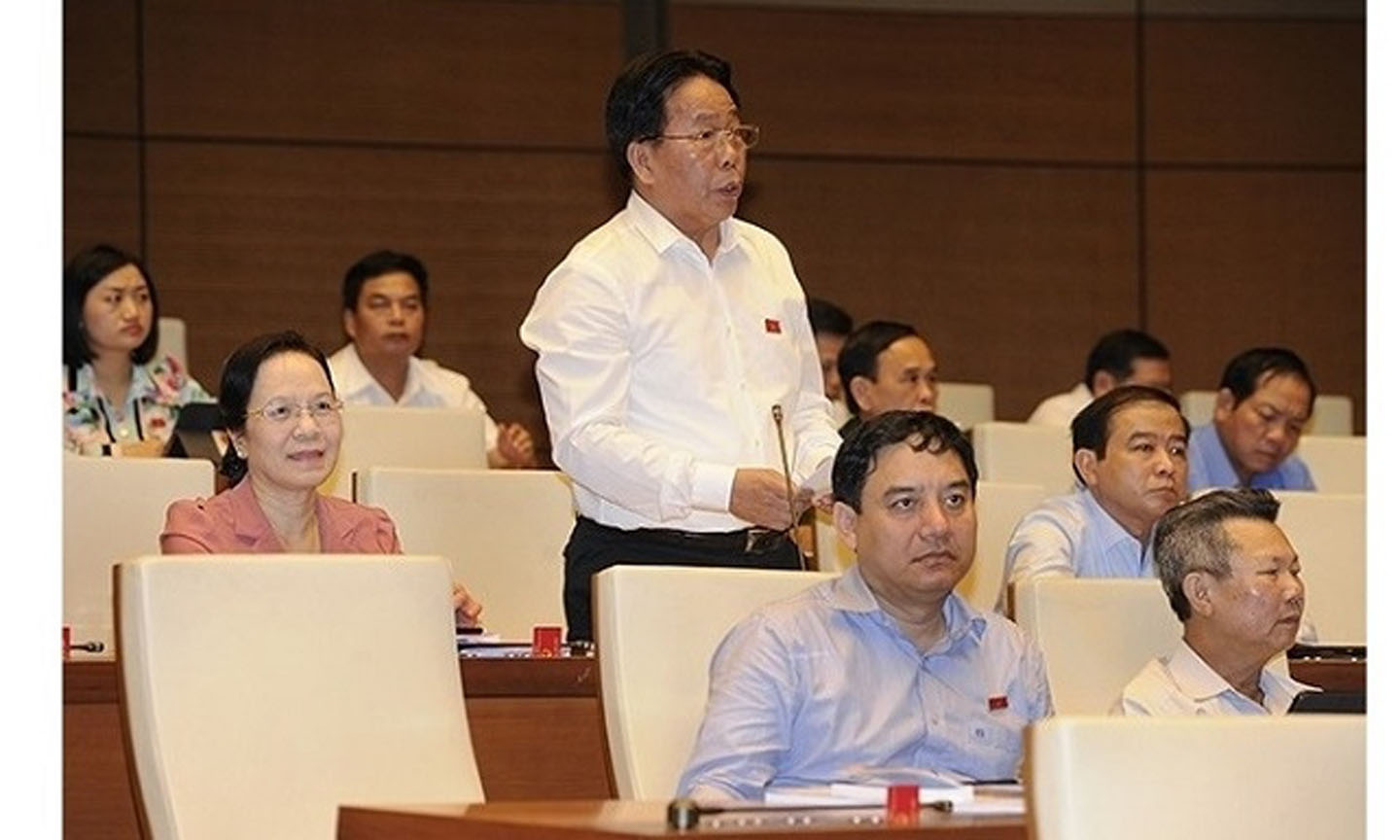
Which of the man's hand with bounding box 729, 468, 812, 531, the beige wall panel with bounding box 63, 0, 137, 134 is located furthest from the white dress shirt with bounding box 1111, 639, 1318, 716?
the beige wall panel with bounding box 63, 0, 137, 134

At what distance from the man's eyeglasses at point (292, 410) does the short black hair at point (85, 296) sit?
2.01 metres

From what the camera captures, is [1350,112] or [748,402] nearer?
[748,402]

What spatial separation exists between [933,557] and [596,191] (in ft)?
16.7

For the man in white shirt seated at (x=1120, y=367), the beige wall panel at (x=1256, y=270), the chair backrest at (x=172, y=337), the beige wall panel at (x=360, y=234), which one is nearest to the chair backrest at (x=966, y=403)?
the man in white shirt seated at (x=1120, y=367)

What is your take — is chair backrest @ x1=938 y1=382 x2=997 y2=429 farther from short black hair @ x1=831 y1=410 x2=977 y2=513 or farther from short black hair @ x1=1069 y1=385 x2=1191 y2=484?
short black hair @ x1=831 y1=410 x2=977 y2=513

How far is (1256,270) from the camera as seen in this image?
866 centimetres

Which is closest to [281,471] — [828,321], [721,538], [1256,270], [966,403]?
Answer: [721,538]

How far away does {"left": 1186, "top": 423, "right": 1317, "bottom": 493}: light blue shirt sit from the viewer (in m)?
6.23

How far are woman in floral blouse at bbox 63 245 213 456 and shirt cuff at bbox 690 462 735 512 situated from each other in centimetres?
227

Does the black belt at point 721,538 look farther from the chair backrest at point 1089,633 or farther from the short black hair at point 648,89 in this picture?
the short black hair at point 648,89

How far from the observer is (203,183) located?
315 inches

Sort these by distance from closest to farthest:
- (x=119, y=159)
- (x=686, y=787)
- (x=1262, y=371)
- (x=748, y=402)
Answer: (x=686, y=787) → (x=748, y=402) → (x=1262, y=371) → (x=119, y=159)

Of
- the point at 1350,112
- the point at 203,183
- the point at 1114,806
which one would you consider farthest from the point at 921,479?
the point at 1350,112
